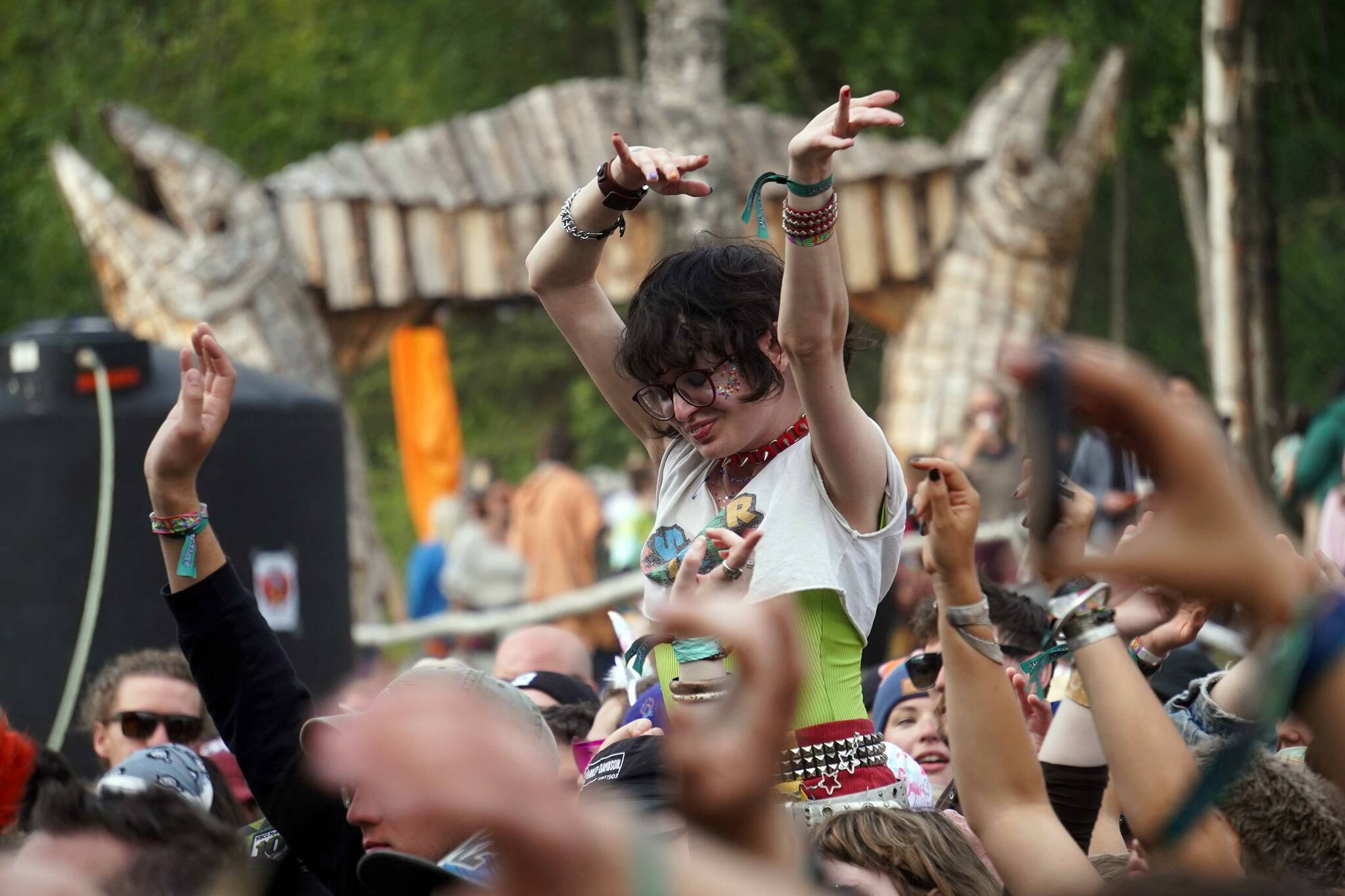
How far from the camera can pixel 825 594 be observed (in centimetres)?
246

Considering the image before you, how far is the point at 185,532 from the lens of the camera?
279cm

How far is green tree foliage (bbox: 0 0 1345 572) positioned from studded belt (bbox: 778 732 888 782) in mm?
9473

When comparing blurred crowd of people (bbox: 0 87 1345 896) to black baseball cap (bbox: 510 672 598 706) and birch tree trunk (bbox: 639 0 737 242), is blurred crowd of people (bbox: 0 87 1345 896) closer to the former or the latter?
black baseball cap (bbox: 510 672 598 706)

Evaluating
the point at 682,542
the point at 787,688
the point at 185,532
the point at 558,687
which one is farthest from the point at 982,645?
the point at 558,687

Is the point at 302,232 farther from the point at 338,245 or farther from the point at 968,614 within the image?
the point at 968,614

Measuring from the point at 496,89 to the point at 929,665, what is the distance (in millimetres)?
15714

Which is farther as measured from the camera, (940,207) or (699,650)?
(940,207)

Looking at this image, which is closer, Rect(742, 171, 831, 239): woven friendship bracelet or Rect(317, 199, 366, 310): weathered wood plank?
Rect(742, 171, 831, 239): woven friendship bracelet

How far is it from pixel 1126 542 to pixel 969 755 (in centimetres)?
97

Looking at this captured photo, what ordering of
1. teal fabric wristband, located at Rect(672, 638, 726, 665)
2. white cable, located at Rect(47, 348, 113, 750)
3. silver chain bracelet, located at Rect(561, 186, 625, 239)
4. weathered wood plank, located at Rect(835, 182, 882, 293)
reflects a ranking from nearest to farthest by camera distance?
teal fabric wristband, located at Rect(672, 638, 726, 665), silver chain bracelet, located at Rect(561, 186, 625, 239), white cable, located at Rect(47, 348, 113, 750), weathered wood plank, located at Rect(835, 182, 882, 293)

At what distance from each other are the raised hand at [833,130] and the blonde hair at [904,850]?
914mm

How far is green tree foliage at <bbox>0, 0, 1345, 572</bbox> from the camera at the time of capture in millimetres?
13859

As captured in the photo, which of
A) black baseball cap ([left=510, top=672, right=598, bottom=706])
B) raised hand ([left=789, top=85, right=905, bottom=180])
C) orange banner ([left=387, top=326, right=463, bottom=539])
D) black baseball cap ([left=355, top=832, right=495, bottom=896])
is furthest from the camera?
orange banner ([left=387, top=326, right=463, bottom=539])

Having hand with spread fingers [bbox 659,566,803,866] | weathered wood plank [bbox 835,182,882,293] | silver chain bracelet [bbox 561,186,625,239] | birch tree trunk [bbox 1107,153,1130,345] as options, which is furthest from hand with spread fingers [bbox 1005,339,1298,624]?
birch tree trunk [bbox 1107,153,1130,345]
